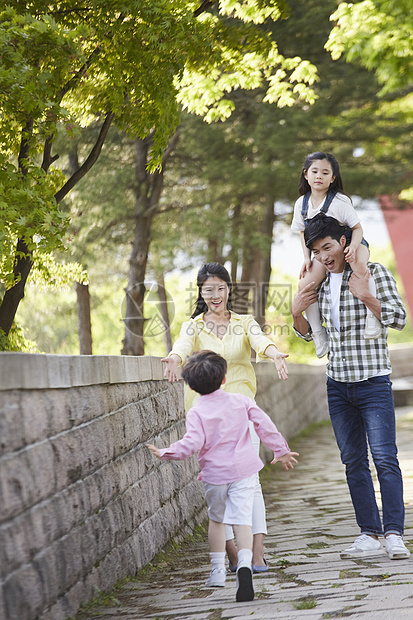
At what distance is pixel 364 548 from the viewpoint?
390 cm

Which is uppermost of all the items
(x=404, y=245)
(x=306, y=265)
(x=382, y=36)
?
(x=404, y=245)

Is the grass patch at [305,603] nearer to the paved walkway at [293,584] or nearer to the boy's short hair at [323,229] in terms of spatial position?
the paved walkway at [293,584]

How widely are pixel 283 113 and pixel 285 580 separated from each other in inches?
346

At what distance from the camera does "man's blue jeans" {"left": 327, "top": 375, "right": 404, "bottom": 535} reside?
3.79 m

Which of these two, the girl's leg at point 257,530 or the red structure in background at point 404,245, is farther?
the red structure in background at point 404,245

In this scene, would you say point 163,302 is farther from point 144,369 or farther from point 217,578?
point 217,578

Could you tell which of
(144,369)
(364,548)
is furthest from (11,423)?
(364,548)

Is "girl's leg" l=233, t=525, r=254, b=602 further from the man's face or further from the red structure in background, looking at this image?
the red structure in background

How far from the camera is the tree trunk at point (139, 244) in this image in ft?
34.2

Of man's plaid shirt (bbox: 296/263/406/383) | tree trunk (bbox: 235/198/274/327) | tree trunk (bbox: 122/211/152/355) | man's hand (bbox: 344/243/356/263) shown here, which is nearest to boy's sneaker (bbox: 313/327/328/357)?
man's plaid shirt (bbox: 296/263/406/383)

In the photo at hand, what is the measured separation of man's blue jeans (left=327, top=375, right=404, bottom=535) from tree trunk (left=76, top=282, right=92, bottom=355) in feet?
21.5

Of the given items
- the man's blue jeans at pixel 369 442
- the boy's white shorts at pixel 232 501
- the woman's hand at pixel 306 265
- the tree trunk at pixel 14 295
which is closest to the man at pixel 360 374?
the man's blue jeans at pixel 369 442

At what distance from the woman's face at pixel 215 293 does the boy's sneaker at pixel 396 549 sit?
5.01 ft

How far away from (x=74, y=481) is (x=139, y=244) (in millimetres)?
7665
